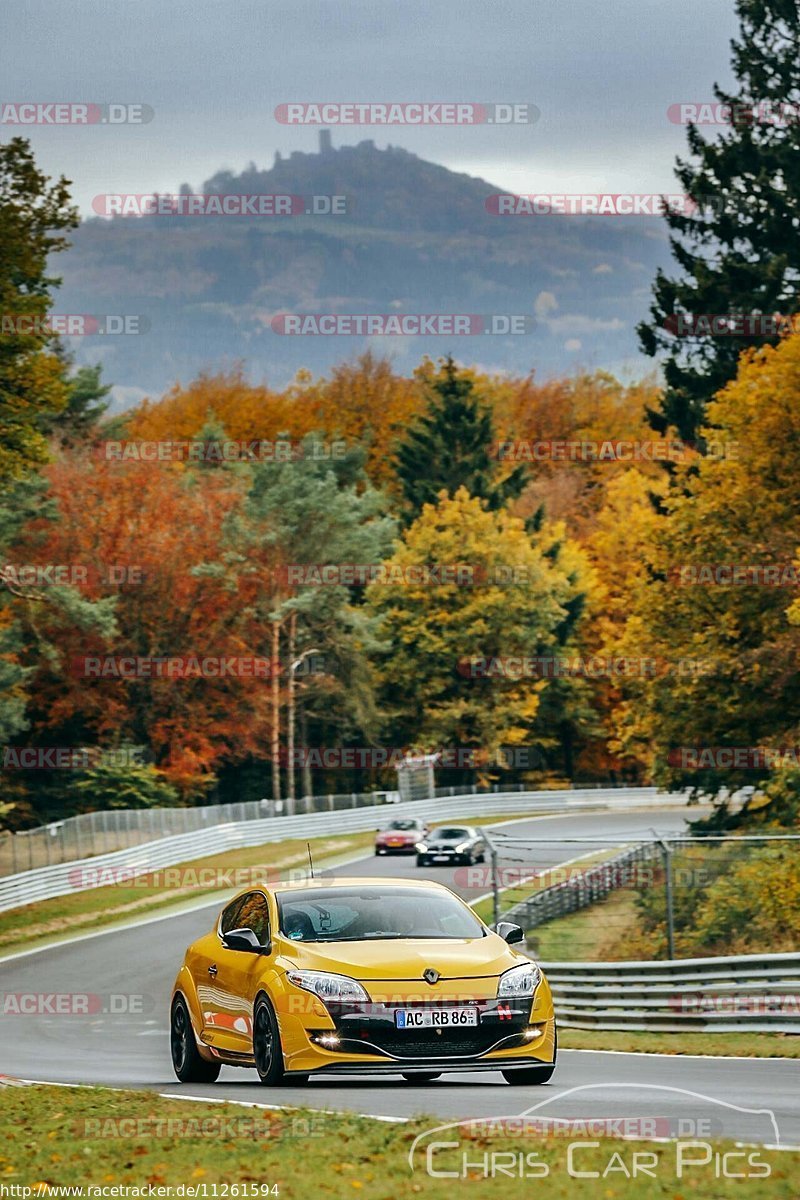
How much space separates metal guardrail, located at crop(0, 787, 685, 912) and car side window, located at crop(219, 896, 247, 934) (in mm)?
32982

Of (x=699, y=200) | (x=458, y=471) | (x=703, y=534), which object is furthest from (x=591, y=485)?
(x=703, y=534)

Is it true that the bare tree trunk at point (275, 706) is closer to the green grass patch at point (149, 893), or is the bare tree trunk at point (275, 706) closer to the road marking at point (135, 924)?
the green grass patch at point (149, 893)

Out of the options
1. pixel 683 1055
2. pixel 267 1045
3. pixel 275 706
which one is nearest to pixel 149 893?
pixel 275 706

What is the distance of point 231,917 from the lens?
14.8 m

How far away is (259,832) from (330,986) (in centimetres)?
5602

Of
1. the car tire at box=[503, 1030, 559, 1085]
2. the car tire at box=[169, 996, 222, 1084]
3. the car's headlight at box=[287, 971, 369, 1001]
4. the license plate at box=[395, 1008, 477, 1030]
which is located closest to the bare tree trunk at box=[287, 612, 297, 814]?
the car tire at box=[169, 996, 222, 1084]

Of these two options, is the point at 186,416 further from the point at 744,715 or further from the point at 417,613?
the point at 744,715

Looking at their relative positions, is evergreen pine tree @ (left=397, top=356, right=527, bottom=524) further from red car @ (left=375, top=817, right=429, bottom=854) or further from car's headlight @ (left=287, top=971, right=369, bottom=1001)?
car's headlight @ (left=287, top=971, right=369, bottom=1001)

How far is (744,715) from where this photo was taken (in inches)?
1624

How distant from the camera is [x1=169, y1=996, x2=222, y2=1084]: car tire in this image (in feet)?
47.7

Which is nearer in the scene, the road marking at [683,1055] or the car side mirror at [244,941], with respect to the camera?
the car side mirror at [244,941]

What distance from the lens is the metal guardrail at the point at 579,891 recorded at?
27.4 m

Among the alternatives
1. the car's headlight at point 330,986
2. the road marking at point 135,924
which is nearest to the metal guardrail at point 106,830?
the road marking at point 135,924

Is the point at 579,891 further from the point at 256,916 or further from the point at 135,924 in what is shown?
the point at 135,924
